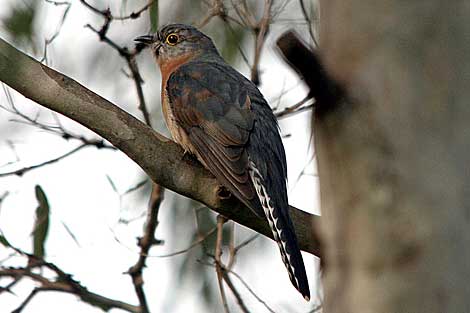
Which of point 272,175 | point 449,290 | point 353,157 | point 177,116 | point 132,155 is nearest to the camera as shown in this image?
point 449,290

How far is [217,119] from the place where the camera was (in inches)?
194

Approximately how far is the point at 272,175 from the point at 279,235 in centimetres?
85

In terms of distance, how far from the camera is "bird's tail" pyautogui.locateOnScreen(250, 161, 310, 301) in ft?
11.7

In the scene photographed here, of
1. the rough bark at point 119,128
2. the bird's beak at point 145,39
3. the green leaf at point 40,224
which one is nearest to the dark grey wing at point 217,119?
the rough bark at point 119,128

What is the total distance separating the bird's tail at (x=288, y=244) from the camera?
3.56 metres

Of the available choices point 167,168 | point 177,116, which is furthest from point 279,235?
point 177,116

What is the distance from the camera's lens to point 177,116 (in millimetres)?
5129

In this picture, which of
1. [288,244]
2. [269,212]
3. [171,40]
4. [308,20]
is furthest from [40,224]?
[171,40]

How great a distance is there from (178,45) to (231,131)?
1.69 m

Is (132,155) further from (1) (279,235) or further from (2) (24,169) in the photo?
(2) (24,169)

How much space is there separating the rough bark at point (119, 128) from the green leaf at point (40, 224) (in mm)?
1139

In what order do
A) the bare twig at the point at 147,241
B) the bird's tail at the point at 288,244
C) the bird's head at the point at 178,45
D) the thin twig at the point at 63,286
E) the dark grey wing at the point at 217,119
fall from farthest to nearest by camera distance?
the bird's head at the point at 178,45
the bare twig at the point at 147,241
the thin twig at the point at 63,286
the dark grey wing at the point at 217,119
the bird's tail at the point at 288,244

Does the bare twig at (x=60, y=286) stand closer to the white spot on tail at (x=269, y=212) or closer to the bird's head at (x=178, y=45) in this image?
the white spot on tail at (x=269, y=212)

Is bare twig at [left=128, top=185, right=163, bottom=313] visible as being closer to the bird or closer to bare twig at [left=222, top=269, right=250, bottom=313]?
the bird
